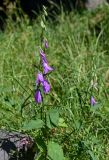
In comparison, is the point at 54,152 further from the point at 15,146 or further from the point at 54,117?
the point at 15,146

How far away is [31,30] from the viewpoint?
4.80m

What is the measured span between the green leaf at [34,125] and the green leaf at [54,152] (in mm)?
98

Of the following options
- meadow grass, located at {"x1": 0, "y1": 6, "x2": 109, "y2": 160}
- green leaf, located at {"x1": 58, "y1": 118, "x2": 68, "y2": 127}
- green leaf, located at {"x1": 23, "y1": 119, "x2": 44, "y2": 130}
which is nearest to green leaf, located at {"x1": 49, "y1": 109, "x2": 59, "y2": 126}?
green leaf, located at {"x1": 23, "y1": 119, "x2": 44, "y2": 130}

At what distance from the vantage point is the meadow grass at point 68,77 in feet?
8.92

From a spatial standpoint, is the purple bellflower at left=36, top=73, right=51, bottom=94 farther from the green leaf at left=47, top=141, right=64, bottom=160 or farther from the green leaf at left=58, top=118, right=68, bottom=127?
the green leaf at left=58, top=118, right=68, bottom=127

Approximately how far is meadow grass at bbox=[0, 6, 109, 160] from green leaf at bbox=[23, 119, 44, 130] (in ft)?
0.65

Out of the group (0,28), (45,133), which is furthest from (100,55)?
(45,133)

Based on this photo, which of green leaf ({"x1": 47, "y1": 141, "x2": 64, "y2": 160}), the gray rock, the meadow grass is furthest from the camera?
the meadow grass

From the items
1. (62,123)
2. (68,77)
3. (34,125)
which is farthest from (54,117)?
(68,77)

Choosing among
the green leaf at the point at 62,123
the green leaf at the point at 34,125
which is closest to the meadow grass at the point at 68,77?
the green leaf at the point at 62,123

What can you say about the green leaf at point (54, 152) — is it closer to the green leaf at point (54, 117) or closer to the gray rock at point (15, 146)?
the green leaf at point (54, 117)

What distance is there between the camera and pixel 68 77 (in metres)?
3.44

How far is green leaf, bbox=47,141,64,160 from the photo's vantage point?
225 cm

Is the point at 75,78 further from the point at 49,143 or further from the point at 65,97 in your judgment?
the point at 49,143
